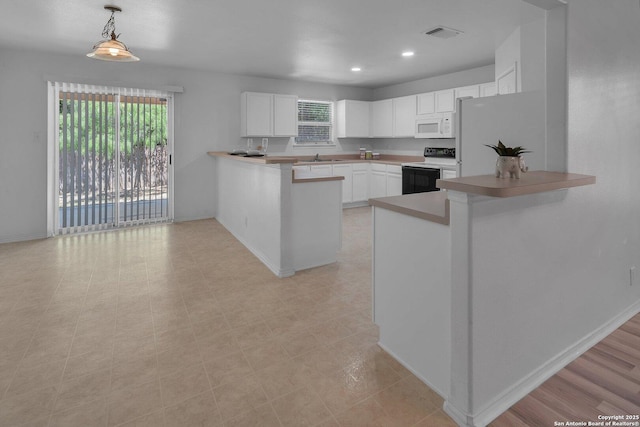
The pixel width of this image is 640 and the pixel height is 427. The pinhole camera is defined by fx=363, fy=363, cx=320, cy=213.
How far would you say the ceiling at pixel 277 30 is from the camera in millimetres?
3285

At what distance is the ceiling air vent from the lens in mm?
3885

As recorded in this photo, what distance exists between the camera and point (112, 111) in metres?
5.32

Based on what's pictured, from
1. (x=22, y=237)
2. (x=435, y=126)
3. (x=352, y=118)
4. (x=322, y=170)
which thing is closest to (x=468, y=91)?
(x=435, y=126)

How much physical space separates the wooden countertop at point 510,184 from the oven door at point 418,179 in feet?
13.2

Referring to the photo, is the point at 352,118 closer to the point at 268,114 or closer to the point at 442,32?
the point at 268,114

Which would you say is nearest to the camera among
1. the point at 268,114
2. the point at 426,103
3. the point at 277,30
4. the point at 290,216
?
the point at 290,216

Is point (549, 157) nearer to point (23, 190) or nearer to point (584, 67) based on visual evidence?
point (584, 67)

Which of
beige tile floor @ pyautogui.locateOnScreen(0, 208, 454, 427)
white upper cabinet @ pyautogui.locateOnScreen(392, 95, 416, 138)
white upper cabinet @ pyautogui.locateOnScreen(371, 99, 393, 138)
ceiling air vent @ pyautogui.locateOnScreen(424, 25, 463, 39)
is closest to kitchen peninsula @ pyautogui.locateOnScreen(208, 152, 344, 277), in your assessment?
beige tile floor @ pyautogui.locateOnScreen(0, 208, 454, 427)

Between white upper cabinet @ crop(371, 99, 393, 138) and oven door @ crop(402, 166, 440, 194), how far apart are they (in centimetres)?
120

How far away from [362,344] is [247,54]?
4221 mm

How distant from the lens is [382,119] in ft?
23.9

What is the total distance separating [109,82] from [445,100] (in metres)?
5.11

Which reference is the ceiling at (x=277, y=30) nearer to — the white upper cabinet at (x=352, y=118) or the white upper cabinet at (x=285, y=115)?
the white upper cabinet at (x=285, y=115)

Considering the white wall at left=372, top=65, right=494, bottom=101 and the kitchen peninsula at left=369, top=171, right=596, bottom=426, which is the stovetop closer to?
the white wall at left=372, top=65, right=494, bottom=101
